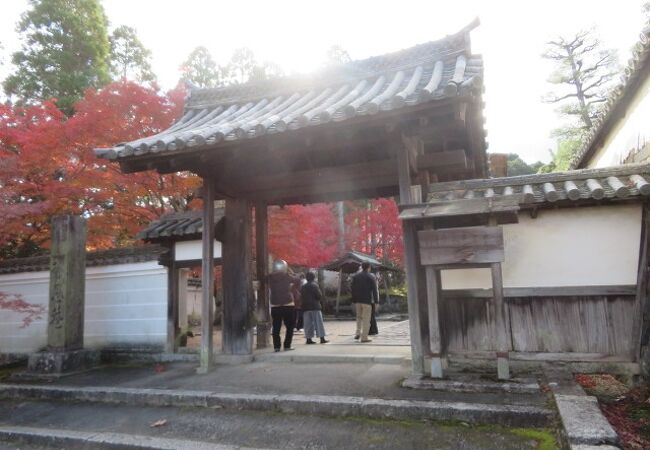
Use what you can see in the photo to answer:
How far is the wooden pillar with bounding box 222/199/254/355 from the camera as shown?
8047 mm

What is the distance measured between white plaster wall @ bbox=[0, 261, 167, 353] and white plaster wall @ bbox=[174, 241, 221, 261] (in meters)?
0.58

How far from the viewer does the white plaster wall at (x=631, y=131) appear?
838 cm

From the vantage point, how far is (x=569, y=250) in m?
6.08

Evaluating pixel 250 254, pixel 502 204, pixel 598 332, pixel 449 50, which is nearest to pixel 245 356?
pixel 250 254

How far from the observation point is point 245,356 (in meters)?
7.85

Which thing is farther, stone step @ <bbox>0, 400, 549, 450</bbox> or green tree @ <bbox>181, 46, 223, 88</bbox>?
green tree @ <bbox>181, 46, 223, 88</bbox>

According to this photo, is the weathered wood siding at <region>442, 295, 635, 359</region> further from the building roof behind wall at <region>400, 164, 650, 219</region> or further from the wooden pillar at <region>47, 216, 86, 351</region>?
the wooden pillar at <region>47, 216, 86, 351</region>

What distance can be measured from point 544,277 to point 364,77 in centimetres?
462

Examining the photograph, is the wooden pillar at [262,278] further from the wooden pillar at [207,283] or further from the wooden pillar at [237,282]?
the wooden pillar at [207,283]

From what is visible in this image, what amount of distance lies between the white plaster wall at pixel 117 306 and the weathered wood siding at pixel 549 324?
6.01 meters

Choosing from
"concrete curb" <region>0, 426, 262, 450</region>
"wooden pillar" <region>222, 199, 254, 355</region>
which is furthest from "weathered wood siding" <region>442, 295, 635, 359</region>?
"wooden pillar" <region>222, 199, 254, 355</region>

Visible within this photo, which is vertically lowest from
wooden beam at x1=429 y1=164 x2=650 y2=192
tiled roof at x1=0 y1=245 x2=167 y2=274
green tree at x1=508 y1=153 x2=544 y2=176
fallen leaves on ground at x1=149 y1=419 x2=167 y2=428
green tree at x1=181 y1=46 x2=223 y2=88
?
fallen leaves on ground at x1=149 y1=419 x2=167 y2=428

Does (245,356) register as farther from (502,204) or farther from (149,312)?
(502,204)

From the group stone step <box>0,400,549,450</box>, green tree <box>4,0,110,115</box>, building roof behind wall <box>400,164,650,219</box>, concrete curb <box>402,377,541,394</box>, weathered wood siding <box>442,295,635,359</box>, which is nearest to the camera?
stone step <box>0,400,549,450</box>
